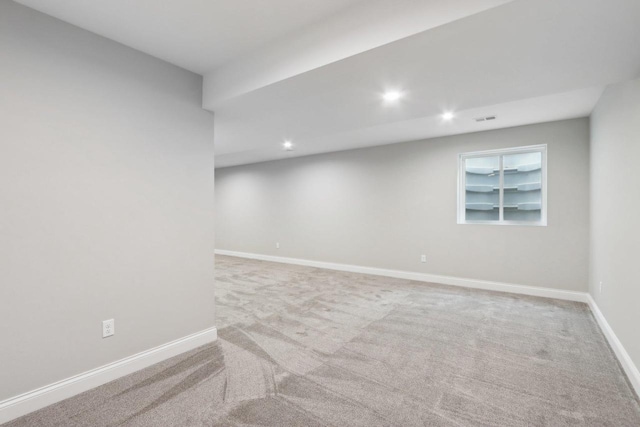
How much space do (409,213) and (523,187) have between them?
5.73 ft

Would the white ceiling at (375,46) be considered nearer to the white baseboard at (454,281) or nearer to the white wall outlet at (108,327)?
the white wall outlet at (108,327)

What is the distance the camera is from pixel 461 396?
2.04 m

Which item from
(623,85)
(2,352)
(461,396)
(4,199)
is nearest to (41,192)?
(4,199)

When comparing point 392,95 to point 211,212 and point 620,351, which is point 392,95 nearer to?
point 211,212

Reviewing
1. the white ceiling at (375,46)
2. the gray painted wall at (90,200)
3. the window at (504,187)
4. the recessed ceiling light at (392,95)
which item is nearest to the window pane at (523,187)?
the window at (504,187)

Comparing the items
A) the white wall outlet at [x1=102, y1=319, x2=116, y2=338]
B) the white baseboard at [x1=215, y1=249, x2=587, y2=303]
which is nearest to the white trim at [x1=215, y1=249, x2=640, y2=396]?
the white baseboard at [x1=215, y1=249, x2=587, y2=303]

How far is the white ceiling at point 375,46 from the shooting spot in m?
1.60

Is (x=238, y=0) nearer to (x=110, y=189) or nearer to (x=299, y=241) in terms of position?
(x=110, y=189)

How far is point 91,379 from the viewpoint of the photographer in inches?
82.4

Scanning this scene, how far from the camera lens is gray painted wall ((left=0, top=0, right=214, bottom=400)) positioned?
182 centimetres

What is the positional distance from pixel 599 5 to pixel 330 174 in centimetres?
516

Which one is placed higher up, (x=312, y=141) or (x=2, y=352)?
(x=312, y=141)

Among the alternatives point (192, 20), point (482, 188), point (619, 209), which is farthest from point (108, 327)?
point (482, 188)

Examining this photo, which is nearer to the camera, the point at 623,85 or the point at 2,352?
the point at 2,352
